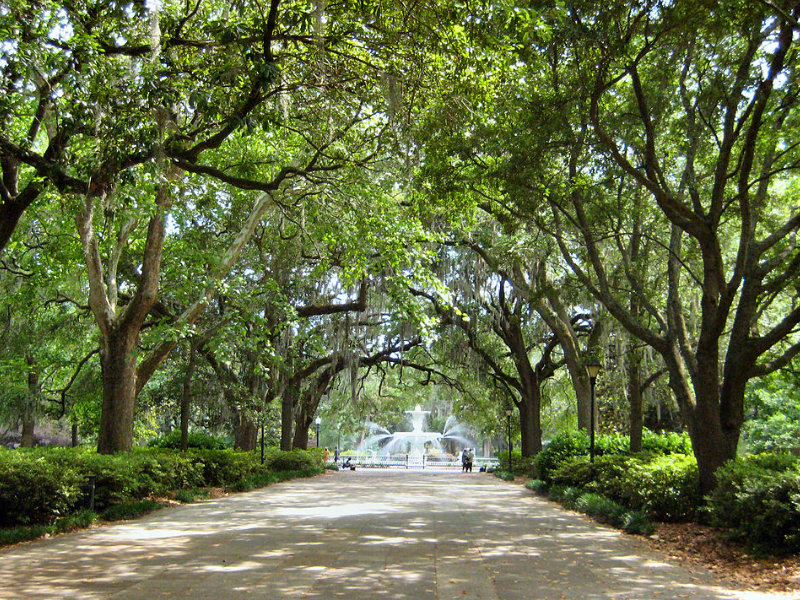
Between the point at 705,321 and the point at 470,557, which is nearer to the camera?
the point at 470,557

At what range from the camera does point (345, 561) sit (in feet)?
22.6

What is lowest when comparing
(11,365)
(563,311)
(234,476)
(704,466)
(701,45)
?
(234,476)

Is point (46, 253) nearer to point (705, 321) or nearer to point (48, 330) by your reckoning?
point (48, 330)

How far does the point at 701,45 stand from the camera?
10258 millimetres

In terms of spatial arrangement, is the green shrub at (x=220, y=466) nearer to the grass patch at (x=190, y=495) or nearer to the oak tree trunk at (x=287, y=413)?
the grass patch at (x=190, y=495)

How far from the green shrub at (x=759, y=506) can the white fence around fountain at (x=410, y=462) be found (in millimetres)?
31318

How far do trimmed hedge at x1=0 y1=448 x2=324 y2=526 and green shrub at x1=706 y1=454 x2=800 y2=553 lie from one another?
8.40 meters

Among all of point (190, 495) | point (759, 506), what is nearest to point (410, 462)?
point (190, 495)

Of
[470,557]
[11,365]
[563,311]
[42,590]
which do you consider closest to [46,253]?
[11,365]

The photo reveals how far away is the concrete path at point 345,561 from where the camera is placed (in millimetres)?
5535

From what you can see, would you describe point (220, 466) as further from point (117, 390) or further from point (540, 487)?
point (540, 487)

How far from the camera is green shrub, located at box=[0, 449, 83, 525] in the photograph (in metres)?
8.18

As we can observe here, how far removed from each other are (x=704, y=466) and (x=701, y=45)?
21.2 ft

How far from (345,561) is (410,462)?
3793 cm
